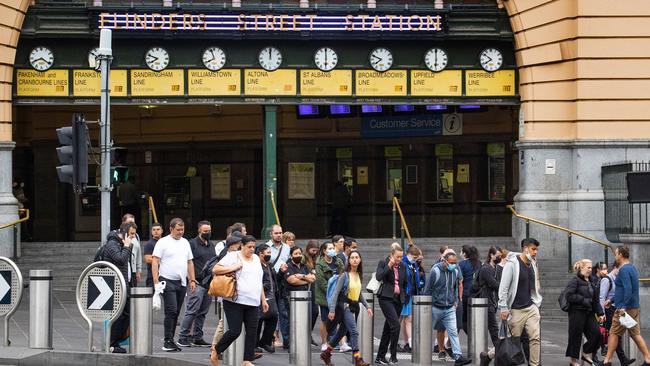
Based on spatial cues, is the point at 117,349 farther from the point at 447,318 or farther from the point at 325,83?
the point at 325,83

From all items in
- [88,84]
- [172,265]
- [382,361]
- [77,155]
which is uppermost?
[88,84]

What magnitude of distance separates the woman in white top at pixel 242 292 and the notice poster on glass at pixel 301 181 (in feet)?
70.6

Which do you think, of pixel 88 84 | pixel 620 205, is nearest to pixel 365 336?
pixel 620 205

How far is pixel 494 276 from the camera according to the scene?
2016 cm

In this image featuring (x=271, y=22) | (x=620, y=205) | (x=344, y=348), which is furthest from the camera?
(x=271, y=22)

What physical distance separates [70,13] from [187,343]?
12.8m

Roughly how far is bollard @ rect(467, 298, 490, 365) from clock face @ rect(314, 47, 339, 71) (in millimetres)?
13199

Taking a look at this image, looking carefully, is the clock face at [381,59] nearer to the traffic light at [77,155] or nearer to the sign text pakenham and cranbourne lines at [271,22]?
the sign text pakenham and cranbourne lines at [271,22]

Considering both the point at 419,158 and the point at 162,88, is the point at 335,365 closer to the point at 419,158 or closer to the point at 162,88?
the point at 162,88

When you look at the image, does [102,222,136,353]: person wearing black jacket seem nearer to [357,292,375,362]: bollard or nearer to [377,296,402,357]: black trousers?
[357,292,375,362]: bollard

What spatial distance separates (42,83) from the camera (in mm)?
30766

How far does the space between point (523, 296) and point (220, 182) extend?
22.1 meters

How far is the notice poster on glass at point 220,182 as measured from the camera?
39.5 m

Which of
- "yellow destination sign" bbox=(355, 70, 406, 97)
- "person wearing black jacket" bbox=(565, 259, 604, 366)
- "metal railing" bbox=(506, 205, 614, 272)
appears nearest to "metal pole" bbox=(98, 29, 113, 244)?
"person wearing black jacket" bbox=(565, 259, 604, 366)
